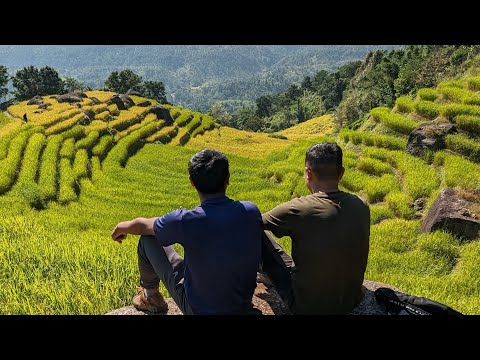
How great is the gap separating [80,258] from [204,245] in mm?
3503

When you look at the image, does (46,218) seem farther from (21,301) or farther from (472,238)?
(472,238)

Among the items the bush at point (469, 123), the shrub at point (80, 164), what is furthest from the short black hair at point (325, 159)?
the shrub at point (80, 164)

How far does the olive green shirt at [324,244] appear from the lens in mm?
3078

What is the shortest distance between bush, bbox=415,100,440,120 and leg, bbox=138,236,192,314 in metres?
13.8

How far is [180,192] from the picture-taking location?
17.2 meters

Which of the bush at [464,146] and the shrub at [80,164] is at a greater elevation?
the bush at [464,146]

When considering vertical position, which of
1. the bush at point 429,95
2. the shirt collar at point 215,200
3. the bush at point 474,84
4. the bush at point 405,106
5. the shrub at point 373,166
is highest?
the bush at point 474,84

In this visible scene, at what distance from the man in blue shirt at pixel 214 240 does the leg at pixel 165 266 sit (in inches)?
1.7

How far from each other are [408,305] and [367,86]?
46.8m

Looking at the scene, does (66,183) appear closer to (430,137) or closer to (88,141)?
(88,141)

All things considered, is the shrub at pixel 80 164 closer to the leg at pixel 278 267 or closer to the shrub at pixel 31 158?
the shrub at pixel 31 158

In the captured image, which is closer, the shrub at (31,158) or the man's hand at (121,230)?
the man's hand at (121,230)

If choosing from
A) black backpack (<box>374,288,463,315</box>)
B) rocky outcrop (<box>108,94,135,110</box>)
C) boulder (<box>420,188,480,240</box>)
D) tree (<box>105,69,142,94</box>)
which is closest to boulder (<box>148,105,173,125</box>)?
rocky outcrop (<box>108,94,135,110</box>)

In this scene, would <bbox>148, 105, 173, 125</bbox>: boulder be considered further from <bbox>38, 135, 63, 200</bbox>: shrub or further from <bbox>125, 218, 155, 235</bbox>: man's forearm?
<bbox>125, 218, 155, 235</bbox>: man's forearm
